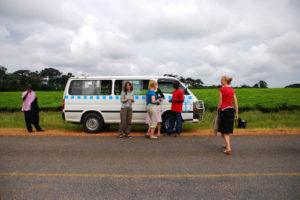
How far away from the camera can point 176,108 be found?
8039mm

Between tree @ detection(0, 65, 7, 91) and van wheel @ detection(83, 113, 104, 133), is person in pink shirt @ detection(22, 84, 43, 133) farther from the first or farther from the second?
tree @ detection(0, 65, 7, 91)

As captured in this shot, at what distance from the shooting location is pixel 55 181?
13.0ft

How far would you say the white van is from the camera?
8711 mm

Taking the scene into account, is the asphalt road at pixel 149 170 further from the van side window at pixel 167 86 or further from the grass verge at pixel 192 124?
the grass verge at pixel 192 124

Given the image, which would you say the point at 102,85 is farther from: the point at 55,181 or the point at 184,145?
the point at 55,181

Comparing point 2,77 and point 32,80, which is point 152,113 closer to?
point 32,80

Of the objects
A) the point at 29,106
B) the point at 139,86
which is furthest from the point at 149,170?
the point at 29,106

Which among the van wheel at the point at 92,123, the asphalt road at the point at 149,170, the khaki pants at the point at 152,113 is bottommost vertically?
the asphalt road at the point at 149,170

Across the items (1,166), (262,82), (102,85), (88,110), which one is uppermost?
(262,82)

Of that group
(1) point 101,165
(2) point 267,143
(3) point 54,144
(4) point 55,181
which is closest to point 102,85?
(3) point 54,144

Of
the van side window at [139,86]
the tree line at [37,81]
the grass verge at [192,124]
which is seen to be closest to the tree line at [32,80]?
the tree line at [37,81]

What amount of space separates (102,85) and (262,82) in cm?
6966

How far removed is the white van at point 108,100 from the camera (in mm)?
8711

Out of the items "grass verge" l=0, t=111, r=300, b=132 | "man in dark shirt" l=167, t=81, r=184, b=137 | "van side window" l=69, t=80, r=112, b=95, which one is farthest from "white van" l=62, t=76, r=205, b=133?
"grass verge" l=0, t=111, r=300, b=132
